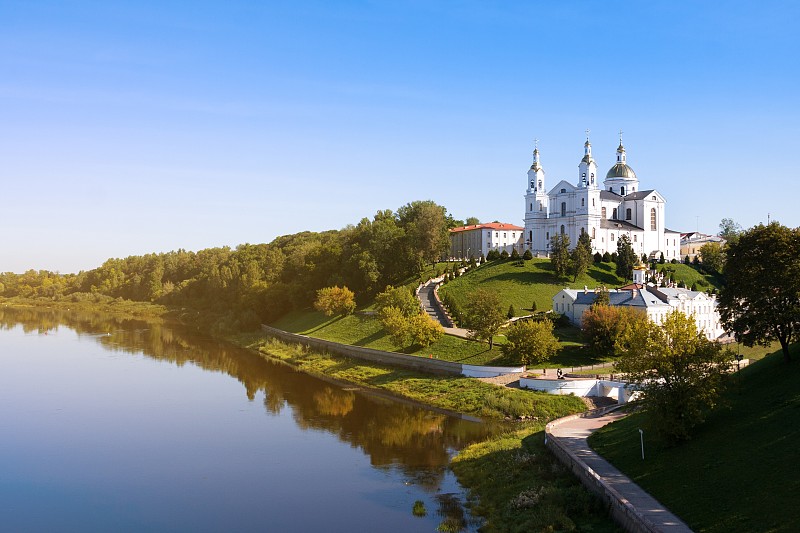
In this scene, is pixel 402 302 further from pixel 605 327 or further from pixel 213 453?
pixel 213 453

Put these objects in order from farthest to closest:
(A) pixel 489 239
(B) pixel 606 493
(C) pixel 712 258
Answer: (A) pixel 489 239, (C) pixel 712 258, (B) pixel 606 493

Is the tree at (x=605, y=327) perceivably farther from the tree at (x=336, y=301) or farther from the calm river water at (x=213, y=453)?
the tree at (x=336, y=301)

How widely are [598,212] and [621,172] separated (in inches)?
487

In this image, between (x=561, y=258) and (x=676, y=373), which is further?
(x=561, y=258)

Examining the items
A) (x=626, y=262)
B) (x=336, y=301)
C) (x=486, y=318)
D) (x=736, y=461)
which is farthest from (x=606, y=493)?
(x=626, y=262)

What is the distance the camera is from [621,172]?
94.7m

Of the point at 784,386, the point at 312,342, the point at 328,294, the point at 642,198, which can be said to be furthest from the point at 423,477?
the point at 642,198

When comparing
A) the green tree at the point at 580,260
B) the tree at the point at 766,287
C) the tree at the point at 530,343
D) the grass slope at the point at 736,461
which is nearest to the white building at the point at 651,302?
the green tree at the point at 580,260

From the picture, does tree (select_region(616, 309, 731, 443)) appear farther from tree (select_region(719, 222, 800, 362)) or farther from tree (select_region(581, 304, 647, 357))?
tree (select_region(581, 304, 647, 357))

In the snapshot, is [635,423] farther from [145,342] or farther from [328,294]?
[145,342]

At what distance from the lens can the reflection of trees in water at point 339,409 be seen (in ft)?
109

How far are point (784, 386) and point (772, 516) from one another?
34.9ft

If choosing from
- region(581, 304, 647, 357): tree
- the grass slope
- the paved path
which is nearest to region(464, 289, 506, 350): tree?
region(581, 304, 647, 357): tree

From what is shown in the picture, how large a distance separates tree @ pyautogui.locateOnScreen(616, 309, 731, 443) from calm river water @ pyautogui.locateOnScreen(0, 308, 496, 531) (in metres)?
7.96
